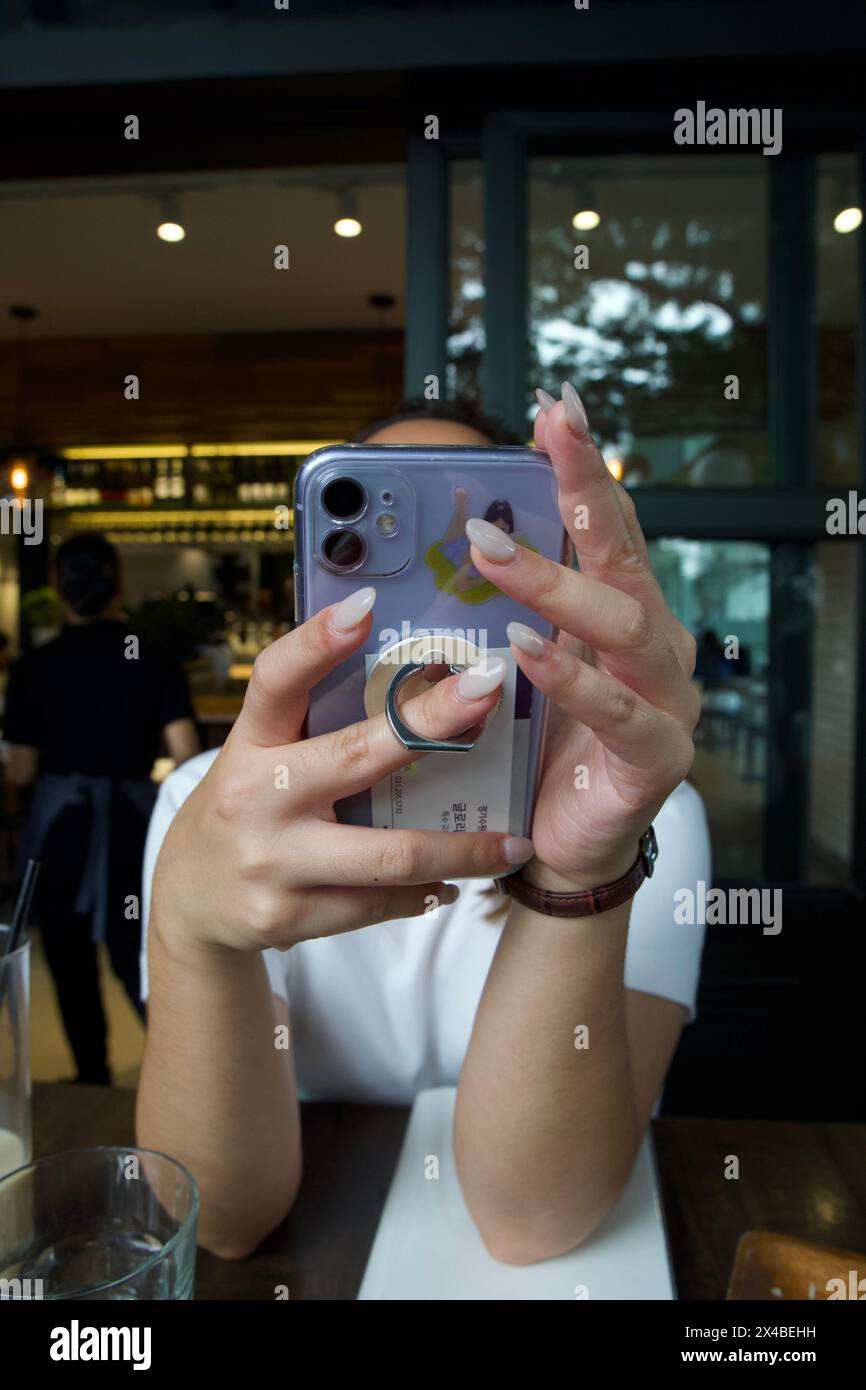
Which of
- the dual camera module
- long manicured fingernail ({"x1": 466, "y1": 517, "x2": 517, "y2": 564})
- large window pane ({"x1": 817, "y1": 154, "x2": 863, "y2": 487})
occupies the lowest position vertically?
long manicured fingernail ({"x1": 466, "y1": 517, "x2": 517, "y2": 564})

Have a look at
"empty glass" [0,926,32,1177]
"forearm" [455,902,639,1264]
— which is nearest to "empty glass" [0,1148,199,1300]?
"empty glass" [0,926,32,1177]

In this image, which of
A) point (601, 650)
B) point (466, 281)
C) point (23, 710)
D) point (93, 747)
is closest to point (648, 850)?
point (601, 650)

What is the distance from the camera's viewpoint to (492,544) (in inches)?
15.7

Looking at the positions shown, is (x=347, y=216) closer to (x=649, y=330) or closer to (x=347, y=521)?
(x=649, y=330)

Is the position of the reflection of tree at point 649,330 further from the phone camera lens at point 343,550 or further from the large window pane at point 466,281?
the phone camera lens at point 343,550

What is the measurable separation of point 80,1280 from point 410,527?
18.0 inches

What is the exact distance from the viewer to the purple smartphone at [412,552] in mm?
451

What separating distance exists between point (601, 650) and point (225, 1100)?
0.45 meters

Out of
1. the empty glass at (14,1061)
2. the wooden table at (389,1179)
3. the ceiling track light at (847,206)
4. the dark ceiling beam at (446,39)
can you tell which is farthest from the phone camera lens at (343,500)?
the ceiling track light at (847,206)

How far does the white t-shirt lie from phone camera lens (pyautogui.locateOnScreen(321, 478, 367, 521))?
568 millimetres

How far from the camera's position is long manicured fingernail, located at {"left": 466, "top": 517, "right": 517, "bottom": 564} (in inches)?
15.7

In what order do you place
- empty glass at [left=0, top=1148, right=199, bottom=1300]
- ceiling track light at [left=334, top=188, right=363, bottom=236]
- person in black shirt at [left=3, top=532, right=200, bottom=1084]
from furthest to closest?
ceiling track light at [left=334, top=188, right=363, bottom=236]
person in black shirt at [left=3, top=532, right=200, bottom=1084]
empty glass at [left=0, top=1148, right=199, bottom=1300]

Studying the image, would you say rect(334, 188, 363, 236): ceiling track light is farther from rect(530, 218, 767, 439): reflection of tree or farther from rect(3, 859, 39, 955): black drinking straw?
rect(3, 859, 39, 955): black drinking straw
